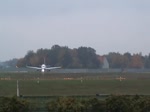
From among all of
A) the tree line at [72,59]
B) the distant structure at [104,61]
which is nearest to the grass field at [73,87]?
the tree line at [72,59]

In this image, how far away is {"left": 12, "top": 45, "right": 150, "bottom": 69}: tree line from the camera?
162m

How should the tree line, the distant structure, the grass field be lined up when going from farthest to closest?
1. the distant structure
2. the tree line
3. the grass field

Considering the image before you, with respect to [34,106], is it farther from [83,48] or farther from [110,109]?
[83,48]

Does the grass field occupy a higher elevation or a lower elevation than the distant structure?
lower

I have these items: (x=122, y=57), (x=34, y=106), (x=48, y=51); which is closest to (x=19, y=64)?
(x=48, y=51)

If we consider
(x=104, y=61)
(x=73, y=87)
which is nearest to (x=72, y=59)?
(x=104, y=61)

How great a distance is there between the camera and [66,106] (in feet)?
64.5

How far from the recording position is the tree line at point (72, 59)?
531ft

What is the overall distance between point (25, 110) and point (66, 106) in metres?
2.06

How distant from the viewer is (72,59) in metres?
163

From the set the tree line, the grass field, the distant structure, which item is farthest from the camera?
the distant structure

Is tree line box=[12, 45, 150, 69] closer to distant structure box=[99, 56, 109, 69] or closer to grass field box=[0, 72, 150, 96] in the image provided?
distant structure box=[99, 56, 109, 69]

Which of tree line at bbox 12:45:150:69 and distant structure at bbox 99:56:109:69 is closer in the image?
tree line at bbox 12:45:150:69

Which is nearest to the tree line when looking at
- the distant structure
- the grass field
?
the distant structure
